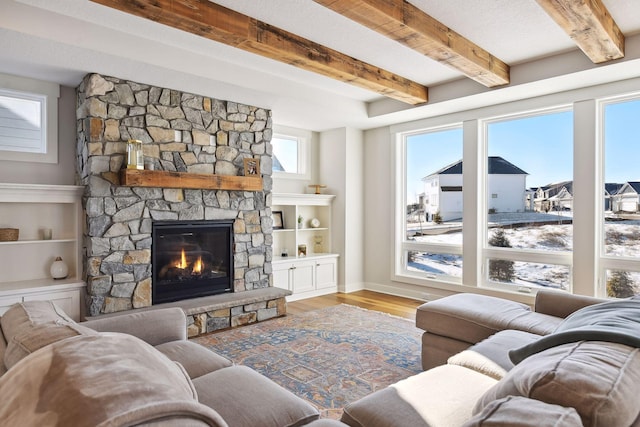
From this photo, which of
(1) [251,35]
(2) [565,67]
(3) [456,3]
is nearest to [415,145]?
(2) [565,67]

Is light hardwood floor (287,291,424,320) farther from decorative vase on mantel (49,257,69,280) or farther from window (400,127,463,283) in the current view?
decorative vase on mantel (49,257,69,280)

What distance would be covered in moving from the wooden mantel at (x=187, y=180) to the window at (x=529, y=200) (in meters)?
2.93

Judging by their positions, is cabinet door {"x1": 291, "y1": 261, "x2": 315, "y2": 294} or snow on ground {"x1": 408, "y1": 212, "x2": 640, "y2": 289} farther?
cabinet door {"x1": 291, "y1": 261, "x2": 315, "y2": 294}

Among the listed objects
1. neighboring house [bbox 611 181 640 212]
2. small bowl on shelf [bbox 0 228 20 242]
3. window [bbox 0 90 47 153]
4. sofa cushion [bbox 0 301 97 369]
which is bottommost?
sofa cushion [bbox 0 301 97 369]

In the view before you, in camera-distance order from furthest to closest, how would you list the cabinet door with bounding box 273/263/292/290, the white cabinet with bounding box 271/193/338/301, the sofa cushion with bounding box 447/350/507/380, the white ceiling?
the white cabinet with bounding box 271/193/338/301
the cabinet door with bounding box 273/263/292/290
the white ceiling
the sofa cushion with bounding box 447/350/507/380

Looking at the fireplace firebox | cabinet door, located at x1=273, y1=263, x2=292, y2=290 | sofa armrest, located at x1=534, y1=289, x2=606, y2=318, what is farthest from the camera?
cabinet door, located at x1=273, y1=263, x2=292, y2=290

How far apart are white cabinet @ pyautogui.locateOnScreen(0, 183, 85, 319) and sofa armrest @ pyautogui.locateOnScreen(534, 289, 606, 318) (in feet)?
13.0

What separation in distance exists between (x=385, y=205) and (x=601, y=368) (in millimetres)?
5013

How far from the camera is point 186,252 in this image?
14.5 ft

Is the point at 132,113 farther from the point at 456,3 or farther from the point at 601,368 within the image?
the point at 601,368

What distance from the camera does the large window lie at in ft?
13.2

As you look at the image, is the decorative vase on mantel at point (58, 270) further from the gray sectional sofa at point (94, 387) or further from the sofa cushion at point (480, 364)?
the sofa cushion at point (480, 364)

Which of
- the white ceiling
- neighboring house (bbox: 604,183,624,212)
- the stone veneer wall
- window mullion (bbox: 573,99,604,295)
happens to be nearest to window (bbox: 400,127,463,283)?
the white ceiling

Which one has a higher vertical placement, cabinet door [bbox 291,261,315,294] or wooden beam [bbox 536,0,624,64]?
wooden beam [bbox 536,0,624,64]
